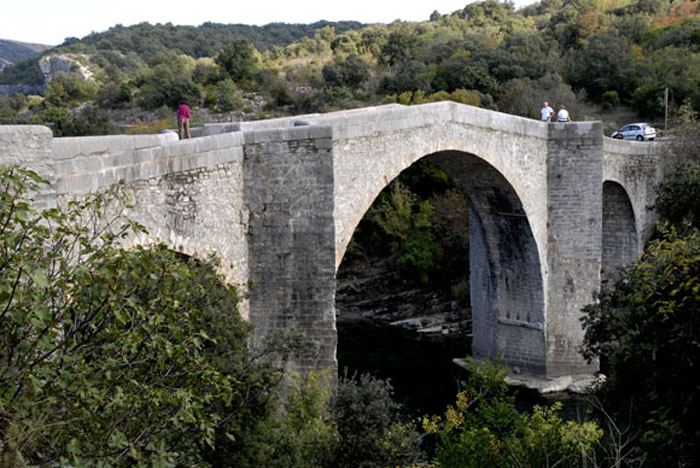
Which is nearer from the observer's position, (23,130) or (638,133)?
(23,130)

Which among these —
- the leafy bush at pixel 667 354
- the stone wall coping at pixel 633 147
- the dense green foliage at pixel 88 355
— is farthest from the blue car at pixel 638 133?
the dense green foliage at pixel 88 355

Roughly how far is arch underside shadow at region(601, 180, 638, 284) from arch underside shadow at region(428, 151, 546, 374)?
463cm

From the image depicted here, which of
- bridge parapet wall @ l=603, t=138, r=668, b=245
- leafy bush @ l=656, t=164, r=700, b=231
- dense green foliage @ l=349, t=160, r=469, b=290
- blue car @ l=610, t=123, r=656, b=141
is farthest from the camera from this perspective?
blue car @ l=610, t=123, r=656, b=141

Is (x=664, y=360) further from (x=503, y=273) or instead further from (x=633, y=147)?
(x=633, y=147)

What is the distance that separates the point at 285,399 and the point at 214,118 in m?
23.3

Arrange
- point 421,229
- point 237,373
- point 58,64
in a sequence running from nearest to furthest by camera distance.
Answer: point 237,373 < point 421,229 < point 58,64

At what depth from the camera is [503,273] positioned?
16.6 metres

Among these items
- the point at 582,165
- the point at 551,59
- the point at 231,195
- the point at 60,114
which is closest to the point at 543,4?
the point at 551,59

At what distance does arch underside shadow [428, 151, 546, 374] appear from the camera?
→ 15312 millimetres

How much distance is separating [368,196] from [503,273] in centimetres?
626

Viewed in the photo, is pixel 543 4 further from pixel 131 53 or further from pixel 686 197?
pixel 686 197

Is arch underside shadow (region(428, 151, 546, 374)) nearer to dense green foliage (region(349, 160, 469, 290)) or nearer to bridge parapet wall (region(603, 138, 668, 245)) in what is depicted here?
bridge parapet wall (region(603, 138, 668, 245))

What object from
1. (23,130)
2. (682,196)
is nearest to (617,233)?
(682,196)

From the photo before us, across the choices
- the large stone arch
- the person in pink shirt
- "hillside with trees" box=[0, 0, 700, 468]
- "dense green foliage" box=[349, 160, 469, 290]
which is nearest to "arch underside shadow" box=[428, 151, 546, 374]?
the large stone arch
